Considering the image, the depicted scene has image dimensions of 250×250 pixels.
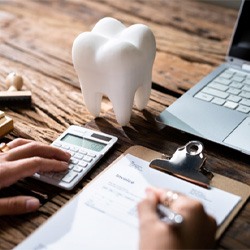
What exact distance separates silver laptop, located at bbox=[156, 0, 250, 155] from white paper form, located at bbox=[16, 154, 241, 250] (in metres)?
0.13

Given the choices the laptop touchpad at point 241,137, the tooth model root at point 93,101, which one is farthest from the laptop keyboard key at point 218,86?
the tooth model root at point 93,101

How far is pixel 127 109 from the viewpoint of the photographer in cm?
85

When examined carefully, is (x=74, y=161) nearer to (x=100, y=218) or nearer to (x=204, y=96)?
(x=100, y=218)

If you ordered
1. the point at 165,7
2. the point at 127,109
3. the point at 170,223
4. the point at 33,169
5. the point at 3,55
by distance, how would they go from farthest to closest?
the point at 165,7, the point at 3,55, the point at 127,109, the point at 33,169, the point at 170,223

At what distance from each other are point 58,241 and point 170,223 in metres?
0.14

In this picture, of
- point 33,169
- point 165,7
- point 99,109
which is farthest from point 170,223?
point 165,7

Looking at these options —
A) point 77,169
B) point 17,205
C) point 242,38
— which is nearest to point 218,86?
point 242,38

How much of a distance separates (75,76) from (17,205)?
0.46 meters

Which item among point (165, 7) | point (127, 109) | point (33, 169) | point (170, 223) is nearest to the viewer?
point (170, 223)

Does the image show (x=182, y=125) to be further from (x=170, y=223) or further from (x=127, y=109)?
(x=170, y=223)

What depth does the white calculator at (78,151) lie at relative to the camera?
2.40ft

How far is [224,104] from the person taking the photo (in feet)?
3.02

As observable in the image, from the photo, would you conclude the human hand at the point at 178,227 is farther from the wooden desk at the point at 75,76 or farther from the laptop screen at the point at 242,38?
the laptop screen at the point at 242,38

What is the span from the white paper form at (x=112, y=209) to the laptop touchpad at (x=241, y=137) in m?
0.13
